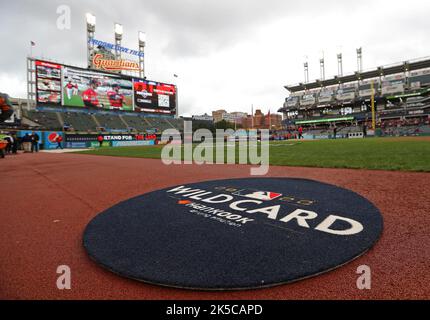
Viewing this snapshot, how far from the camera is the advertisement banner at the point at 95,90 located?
40956mm

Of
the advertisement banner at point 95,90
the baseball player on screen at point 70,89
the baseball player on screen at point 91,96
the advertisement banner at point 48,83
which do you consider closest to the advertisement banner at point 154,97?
the advertisement banner at point 95,90

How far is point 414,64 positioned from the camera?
174 feet

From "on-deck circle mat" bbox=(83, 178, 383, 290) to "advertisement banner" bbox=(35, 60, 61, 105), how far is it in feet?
Answer: 144

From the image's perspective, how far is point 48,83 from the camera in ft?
126

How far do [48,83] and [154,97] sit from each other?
20252 millimetres

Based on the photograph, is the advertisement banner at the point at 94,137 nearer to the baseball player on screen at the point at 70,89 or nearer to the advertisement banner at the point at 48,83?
the advertisement banner at the point at 48,83

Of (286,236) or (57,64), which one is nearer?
(286,236)

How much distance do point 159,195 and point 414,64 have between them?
231ft

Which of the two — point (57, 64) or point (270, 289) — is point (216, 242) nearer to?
point (270, 289)

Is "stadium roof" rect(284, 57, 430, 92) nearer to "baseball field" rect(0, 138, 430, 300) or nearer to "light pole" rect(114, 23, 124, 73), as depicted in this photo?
"light pole" rect(114, 23, 124, 73)

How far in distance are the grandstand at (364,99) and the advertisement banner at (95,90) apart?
4615 cm

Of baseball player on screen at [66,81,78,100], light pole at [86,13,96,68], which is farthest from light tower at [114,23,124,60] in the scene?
baseball player on screen at [66,81,78,100]

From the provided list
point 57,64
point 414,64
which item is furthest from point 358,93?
point 57,64

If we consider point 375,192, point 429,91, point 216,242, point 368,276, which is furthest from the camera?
point 429,91
